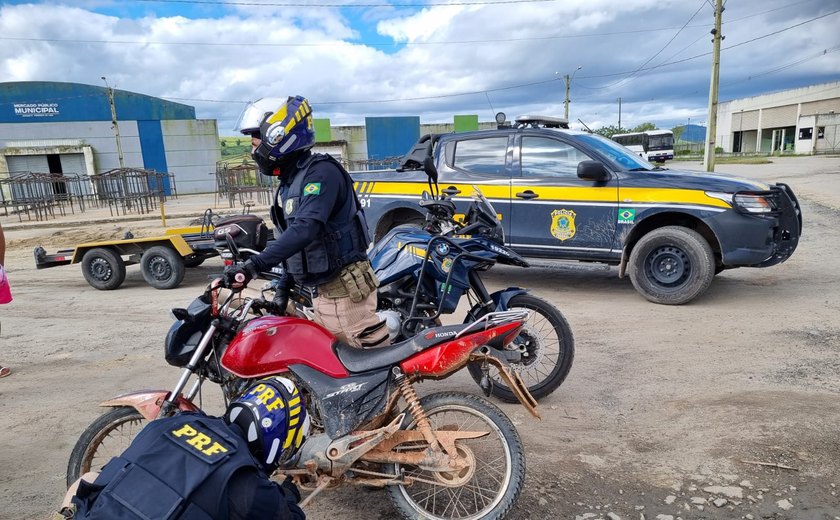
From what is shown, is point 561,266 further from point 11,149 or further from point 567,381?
point 11,149

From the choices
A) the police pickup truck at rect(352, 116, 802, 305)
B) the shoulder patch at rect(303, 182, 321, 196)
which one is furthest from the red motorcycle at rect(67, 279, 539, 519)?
the police pickup truck at rect(352, 116, 802, 305)

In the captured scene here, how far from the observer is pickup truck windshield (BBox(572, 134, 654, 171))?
6422 mm

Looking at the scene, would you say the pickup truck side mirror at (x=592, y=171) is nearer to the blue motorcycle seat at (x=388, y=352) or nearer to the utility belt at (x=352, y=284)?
the utility belt at (x=352, y=284)

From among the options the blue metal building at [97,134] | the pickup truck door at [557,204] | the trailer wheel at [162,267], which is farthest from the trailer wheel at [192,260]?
the blue metal building at [97,134]

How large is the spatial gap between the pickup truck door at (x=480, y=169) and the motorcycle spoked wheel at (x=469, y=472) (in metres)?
4.33

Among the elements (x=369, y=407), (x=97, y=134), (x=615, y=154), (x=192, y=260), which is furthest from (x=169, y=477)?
(x=97, y=134)

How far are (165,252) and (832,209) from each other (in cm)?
1351

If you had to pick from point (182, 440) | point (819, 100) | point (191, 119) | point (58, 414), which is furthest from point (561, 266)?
point (819, 100)

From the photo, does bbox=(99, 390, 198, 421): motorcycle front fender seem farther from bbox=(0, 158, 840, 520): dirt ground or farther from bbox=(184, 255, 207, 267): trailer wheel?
bbox=(184, 255, 207, 267): trailer wheel

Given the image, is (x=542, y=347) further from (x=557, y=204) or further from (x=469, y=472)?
(x=557, y=204)

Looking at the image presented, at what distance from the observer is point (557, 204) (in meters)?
6.57

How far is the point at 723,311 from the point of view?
19.3 ft

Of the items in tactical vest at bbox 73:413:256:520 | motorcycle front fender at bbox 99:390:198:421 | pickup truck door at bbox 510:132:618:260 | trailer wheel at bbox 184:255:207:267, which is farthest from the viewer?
trailer wheel at bbox 184:255:207:267

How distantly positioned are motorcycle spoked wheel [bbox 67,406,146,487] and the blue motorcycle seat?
1.07m
